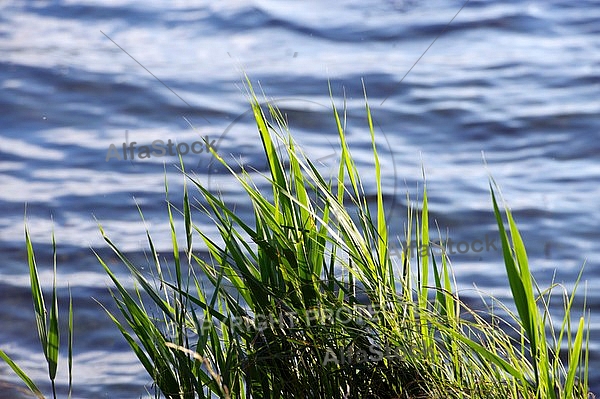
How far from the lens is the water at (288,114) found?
3.73 meters

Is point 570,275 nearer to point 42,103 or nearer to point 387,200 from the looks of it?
point 387,200

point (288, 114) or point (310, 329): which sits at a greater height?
point (310, 329)

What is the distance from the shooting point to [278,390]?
5.31ft

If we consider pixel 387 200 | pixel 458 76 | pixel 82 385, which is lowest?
pixel 82 385

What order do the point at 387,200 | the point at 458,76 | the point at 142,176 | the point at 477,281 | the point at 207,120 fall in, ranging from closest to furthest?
1. the point at 477,281
2. the point at 387,200
3. the point at 142,176
4. the point at 207,120
5. the point at 458,76

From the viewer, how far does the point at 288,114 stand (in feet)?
16.6

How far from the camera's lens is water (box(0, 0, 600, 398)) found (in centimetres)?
373

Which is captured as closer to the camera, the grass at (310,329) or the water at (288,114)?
the grass at (310,329)

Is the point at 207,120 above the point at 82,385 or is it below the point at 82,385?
above

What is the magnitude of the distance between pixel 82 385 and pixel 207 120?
2.19 m

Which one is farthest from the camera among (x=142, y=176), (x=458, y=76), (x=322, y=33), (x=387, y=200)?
(x=322, y=33)

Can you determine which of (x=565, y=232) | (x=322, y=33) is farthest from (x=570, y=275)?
(x=322, y=33)

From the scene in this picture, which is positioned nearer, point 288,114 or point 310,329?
point 310,329

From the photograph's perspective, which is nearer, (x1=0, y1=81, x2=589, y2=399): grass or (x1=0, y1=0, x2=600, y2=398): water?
(x1=0, y1=81, x2=589, y2=399): grass
